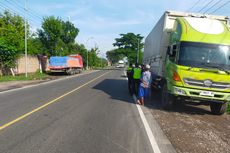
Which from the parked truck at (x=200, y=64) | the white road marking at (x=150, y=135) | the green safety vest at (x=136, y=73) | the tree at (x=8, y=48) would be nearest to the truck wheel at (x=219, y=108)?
the parked truck at (x=200, y=64)

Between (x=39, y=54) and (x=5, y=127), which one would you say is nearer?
(x=5, y=127)

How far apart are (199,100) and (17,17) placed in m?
38.7

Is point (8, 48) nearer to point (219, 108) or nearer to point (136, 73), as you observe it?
point (136, 73)

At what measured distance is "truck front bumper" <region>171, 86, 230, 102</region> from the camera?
9516mm

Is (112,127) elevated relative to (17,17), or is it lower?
lower

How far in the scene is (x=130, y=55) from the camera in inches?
3627

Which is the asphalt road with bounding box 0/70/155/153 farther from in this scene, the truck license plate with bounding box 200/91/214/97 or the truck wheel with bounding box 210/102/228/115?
the truck wheel with bounding box 210/102/228/115

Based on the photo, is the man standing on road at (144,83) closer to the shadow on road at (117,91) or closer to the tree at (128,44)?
the shadow on road at (117,91)

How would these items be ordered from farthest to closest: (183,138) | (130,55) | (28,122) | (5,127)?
(130,55) < (28,122) < (5,127) < (183,138)

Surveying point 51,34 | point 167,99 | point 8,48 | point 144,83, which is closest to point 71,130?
point 167,99

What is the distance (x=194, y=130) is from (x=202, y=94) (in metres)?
2.35

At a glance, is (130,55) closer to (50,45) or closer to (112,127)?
(50,45)

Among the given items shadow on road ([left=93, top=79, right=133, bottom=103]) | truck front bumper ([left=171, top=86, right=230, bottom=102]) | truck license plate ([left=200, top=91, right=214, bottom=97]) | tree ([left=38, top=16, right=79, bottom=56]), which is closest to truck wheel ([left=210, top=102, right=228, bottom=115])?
truck front bumper ([left=171, top=86, right=230, bottom=102])

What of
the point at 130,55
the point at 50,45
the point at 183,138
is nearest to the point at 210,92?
the point at 183,138
